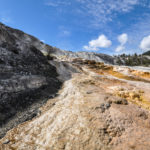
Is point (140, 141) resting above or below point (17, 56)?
below

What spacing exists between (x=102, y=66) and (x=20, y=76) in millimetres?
18531

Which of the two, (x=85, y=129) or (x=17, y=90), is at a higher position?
(x=17, y=90)

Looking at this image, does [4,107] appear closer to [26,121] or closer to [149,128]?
[26,121]

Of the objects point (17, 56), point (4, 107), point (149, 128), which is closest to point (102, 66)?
point (17, 56)

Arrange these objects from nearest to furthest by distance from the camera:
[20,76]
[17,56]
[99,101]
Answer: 1. [99,101]
2. [20,76]
3. [17,56]

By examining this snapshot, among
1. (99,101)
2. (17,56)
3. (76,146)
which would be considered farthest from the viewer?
(17,56)

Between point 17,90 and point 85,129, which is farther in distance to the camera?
point 17,90

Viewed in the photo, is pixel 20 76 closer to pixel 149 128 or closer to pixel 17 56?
pixel 17 56

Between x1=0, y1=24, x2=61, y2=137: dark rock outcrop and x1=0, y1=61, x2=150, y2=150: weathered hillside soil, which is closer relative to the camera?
x1=0, y1=61, x2=150, y2=150: weathered hillside soil

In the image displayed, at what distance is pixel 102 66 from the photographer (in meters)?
24.1

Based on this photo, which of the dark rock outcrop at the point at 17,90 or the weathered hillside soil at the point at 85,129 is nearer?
the weathered hillside soil at the point at 85,129

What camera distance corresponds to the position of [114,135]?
4.77m

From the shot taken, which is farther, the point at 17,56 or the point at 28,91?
the point at 17,56

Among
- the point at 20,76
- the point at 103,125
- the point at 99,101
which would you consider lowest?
the point at 103,125
